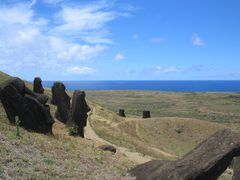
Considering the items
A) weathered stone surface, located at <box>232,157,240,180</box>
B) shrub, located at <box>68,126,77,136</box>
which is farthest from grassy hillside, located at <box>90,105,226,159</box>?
weathered stone surface, located at <box>232,157,240,180</box>

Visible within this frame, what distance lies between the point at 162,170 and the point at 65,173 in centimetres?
410

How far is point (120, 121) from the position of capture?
56.8 m

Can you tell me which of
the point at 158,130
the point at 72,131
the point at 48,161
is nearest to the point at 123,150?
the point at 72,131

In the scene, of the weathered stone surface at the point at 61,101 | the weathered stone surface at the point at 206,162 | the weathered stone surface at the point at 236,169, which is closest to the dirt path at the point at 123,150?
the weathered stone surface at the point at 61,101

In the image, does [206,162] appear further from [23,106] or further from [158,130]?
[158,130]

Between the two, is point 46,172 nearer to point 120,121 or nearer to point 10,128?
point 10,128

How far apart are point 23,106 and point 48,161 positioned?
9666mm

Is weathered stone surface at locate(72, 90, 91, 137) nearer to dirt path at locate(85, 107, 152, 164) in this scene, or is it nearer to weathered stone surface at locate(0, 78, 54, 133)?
dirt path at locate(85, 107, 152, 164)

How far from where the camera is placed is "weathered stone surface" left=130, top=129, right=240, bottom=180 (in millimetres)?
15977

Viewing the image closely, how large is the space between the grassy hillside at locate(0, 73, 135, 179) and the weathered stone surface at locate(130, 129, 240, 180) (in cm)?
291

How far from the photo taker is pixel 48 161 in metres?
18.6

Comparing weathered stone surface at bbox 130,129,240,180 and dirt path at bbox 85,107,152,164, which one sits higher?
weathered stone surface at bbox 130,129,240,180

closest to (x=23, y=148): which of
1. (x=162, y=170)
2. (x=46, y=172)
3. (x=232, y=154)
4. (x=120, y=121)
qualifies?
(x=46, y=172)

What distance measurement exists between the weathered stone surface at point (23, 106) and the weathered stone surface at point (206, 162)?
39.7 ft
